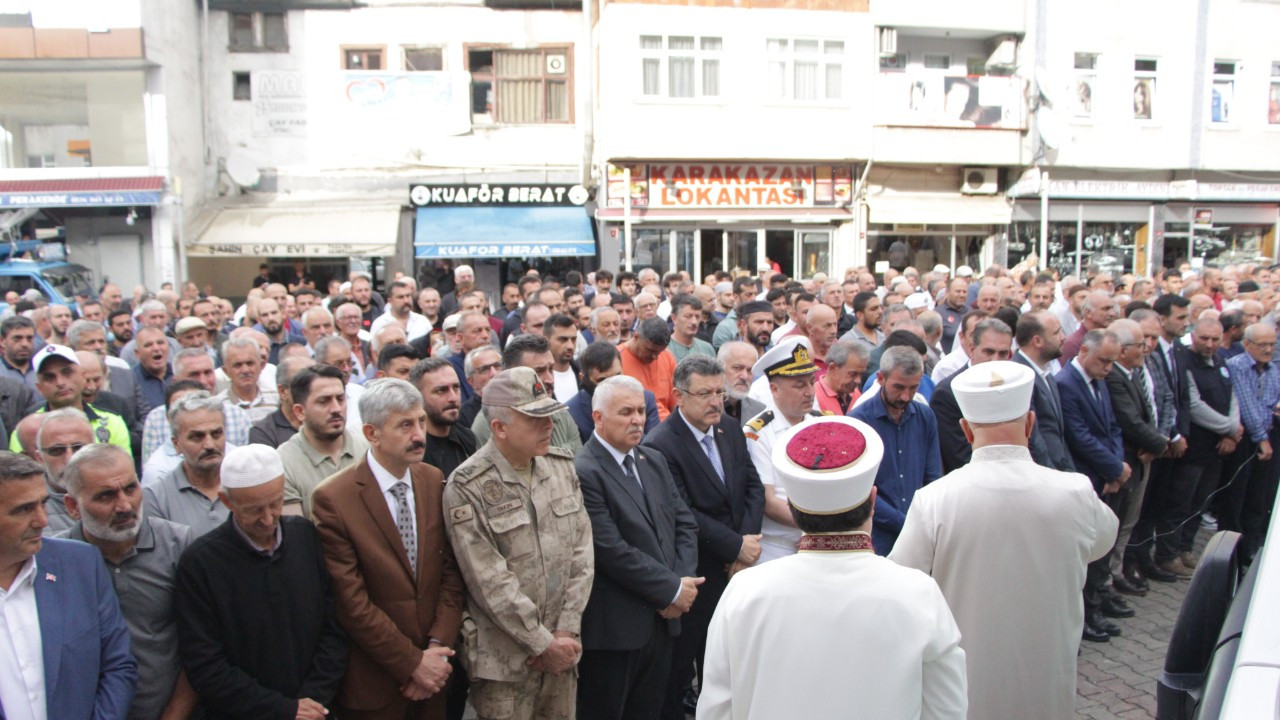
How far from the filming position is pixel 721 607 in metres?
2.44

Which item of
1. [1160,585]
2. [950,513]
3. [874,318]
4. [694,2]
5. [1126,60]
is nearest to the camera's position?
[950,513]

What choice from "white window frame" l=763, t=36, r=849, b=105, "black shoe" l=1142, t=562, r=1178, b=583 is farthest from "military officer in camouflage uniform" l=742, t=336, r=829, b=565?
"white window frame" l=763, t=36, r=849, b=105

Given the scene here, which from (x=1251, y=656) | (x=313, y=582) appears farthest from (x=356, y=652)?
(x=1251, y=656)

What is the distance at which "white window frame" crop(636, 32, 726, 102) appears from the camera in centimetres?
1831

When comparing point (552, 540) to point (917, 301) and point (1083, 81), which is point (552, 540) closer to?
point (917, 301)

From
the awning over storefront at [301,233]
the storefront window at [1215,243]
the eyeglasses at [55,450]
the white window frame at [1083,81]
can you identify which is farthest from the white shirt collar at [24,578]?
the storefront window at [1215,243]

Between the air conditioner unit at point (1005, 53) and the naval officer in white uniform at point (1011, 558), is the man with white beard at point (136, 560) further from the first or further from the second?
the air conditioner unit at point (1005, 53)

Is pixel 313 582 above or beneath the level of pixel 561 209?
beneath

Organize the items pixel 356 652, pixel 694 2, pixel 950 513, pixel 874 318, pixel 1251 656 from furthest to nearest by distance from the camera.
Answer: pixel 694 2 < pixel 874 318 < pixel 356 652 < pixel 950 513 < pixel 1251 656

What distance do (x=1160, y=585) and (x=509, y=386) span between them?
553cm

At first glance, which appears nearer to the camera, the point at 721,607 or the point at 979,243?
the point at 721,607

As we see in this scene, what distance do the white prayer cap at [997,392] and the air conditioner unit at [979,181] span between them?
1807 centimetres

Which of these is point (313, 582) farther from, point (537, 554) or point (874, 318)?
point (874, 318)

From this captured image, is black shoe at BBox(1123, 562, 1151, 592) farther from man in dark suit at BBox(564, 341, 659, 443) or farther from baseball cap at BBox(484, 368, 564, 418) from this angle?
baseball cap at BBox(484, 368, 564, 418)
